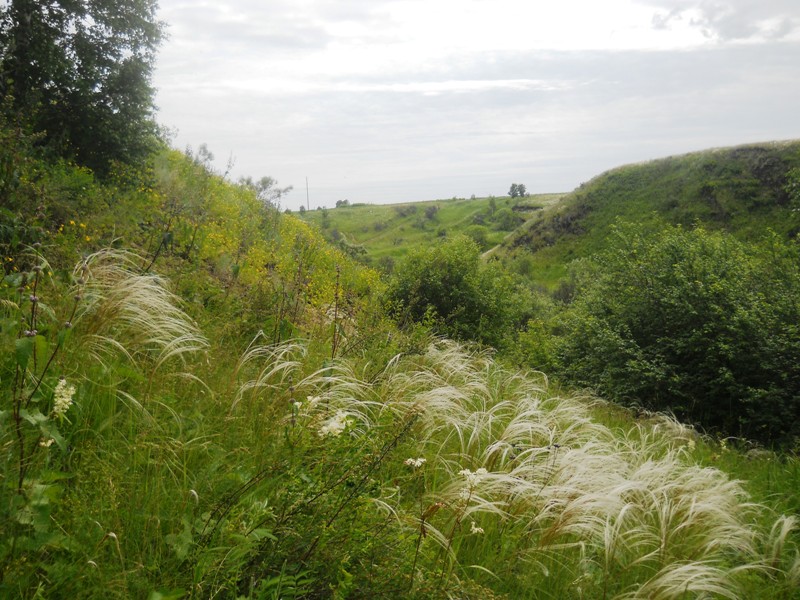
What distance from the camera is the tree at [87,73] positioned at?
35.9 feet

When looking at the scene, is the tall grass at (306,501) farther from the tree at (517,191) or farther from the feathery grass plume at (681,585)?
the tree at (517,191)

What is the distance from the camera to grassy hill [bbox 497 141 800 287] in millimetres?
44500

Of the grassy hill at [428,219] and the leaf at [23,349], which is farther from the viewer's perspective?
the grassy hill at [428,219]

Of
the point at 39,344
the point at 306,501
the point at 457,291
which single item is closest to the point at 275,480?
the point at 306,501

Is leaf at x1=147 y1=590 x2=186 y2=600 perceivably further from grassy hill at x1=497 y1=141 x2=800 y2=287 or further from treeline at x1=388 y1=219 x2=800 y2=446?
grassy hill at x1=497 y1=141 x2=800 y2=287

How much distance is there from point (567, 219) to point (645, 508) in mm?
54802

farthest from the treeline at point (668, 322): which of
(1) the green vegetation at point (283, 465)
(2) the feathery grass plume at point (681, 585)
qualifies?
(2) the feathery grass plume at point (681, 585)

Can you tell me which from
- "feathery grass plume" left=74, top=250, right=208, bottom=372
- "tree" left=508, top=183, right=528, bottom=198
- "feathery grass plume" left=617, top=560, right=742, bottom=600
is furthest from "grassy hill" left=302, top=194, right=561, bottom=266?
"feathery grass plume" left=617, top=560, right=742, bottom=600

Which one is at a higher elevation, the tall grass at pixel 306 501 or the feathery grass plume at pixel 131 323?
the feathery grass plume at pixel 131 323

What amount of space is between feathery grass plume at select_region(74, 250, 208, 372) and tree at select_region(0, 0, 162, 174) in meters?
→ 9.00

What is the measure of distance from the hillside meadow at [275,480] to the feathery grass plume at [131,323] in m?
0.02

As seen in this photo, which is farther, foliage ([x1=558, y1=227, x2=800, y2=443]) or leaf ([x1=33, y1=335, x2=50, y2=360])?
foliage ([x1=558, y1=227, x2=800, y2=443])

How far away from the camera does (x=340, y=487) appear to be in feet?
7.00

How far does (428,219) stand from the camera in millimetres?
90625
